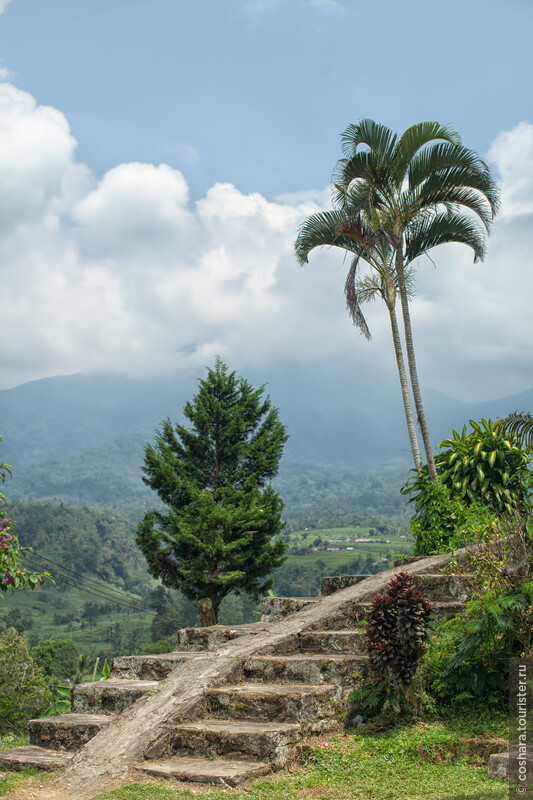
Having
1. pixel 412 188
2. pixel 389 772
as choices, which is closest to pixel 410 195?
pixel 412 188

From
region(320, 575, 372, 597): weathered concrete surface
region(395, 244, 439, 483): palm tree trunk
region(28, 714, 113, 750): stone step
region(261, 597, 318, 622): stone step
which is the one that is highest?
region(395, 244, 439, 483): palm tree trunk

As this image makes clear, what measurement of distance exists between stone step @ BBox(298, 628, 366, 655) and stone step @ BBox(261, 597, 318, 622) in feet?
5.86

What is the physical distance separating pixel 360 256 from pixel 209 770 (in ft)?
35.4

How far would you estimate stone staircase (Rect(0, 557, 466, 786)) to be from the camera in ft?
17.5

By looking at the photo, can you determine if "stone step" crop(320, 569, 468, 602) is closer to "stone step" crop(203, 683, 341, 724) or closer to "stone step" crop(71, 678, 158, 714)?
"stone step" crop(203, 683, 341, 724)

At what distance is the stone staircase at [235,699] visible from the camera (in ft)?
17.5

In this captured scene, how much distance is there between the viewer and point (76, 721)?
6.17 m

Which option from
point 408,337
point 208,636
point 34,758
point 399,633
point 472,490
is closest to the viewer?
point 399,633

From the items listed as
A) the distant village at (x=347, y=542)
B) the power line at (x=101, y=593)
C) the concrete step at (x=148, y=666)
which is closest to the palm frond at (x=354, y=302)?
the concrete step at (x=148, y=666)

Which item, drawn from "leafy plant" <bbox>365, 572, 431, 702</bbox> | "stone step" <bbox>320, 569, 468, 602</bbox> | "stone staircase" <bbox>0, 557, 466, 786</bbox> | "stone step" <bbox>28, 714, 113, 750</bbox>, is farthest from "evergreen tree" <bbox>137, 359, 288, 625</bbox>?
"leafy plant" <bbox>365, 572, 431, 702</bbox>

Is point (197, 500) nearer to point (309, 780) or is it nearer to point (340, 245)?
point (340, 245)

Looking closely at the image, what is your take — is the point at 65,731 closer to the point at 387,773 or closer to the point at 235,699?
the point at 235,699

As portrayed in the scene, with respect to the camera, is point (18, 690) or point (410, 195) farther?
point (18, 690)

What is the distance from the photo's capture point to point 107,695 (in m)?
6.62
